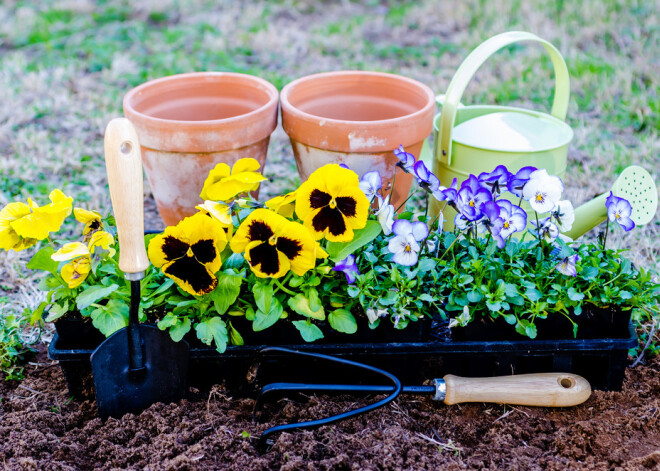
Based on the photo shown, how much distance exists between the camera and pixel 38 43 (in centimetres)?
402

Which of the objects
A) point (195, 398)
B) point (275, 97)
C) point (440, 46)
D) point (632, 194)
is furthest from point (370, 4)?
point (195, 398)

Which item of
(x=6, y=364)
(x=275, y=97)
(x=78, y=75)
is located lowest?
(x=6, y=364)

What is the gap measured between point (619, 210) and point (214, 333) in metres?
0.92

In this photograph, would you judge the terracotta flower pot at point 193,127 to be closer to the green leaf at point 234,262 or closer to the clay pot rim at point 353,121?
the clay pot rim at point 353,121

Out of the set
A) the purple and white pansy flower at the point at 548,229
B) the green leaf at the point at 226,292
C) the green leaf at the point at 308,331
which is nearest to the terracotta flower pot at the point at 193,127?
the green leaf at the point at 226,292

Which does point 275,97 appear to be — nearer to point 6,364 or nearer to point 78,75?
point 6,364

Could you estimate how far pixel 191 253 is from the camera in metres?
1.33

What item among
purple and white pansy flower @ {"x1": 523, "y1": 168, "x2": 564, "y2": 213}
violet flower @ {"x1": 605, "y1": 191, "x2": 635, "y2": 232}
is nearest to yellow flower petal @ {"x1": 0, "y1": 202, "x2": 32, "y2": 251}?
purple and white pansy flower @ {"x1": 523, "y1": 168, "x2": 564, "y2": 213}

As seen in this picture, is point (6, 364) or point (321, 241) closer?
point (321, 241)

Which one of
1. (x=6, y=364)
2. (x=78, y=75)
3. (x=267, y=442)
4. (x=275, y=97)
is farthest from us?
(x=78, y=75)

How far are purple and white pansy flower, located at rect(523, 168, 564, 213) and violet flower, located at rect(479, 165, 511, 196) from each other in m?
0.06

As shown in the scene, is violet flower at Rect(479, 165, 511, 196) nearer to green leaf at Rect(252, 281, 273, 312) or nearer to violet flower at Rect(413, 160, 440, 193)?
violet flower at Rect(413, 160, 440, 193)

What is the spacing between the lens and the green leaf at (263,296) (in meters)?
1.34

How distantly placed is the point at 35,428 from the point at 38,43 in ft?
10.9
